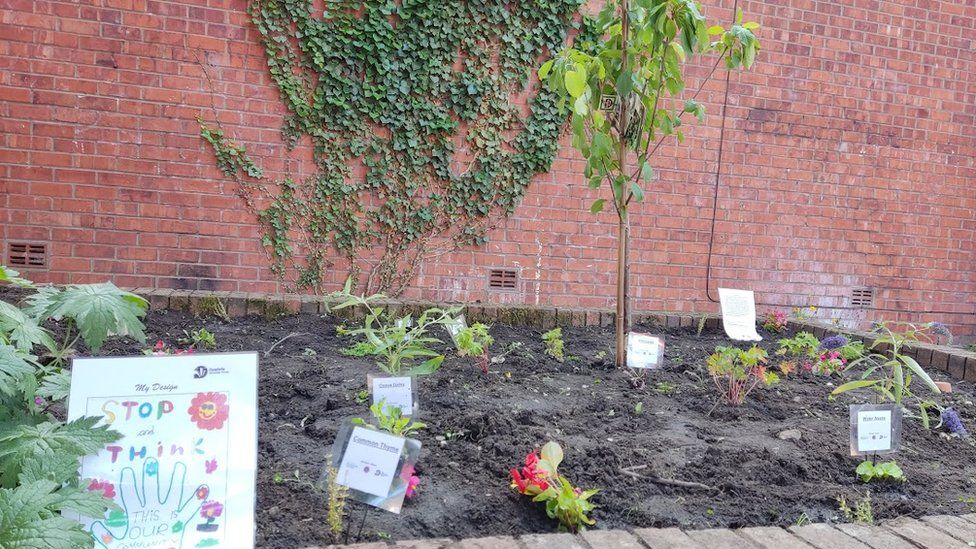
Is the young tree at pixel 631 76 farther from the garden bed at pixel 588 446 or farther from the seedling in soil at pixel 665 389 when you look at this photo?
the garden bed at pixel 588 446

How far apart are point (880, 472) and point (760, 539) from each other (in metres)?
0.65

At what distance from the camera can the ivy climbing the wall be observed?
14.3ft

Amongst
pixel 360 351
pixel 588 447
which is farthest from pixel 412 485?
pixel 360 351

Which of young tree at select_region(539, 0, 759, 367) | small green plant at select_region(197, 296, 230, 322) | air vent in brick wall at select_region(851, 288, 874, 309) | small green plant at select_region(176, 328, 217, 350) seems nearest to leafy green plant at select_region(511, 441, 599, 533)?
young tree at select_region(539, 0, 759, 367)

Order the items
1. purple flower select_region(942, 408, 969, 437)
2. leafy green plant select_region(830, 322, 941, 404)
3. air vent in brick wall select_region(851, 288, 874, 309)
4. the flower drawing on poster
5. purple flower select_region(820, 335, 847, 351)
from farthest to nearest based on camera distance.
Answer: air vent in brick wall select_region(851, 288, 874, 309) < purple flower select_region(820, 335, 847, 351) < purple flower select_region(942, 408, 969, 437) < leafy green plant select_region(830, 322, 941, 404) < the flower drawing on poster

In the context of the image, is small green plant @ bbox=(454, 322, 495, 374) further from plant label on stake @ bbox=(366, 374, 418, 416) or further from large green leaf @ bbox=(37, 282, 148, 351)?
large green leaf @ bbox=(37, 282, 148, 351)

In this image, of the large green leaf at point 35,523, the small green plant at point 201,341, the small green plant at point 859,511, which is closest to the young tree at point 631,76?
the small green plant at point 859,511

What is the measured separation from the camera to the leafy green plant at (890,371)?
6.68 ft

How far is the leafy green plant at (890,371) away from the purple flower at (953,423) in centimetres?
10

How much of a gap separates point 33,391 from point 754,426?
2058mm

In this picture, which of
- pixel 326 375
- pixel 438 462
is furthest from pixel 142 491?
pixel 326 375

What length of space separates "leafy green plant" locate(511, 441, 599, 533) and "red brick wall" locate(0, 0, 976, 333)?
3.23 m

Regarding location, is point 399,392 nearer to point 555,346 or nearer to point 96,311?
point 96,311

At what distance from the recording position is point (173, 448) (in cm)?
123
